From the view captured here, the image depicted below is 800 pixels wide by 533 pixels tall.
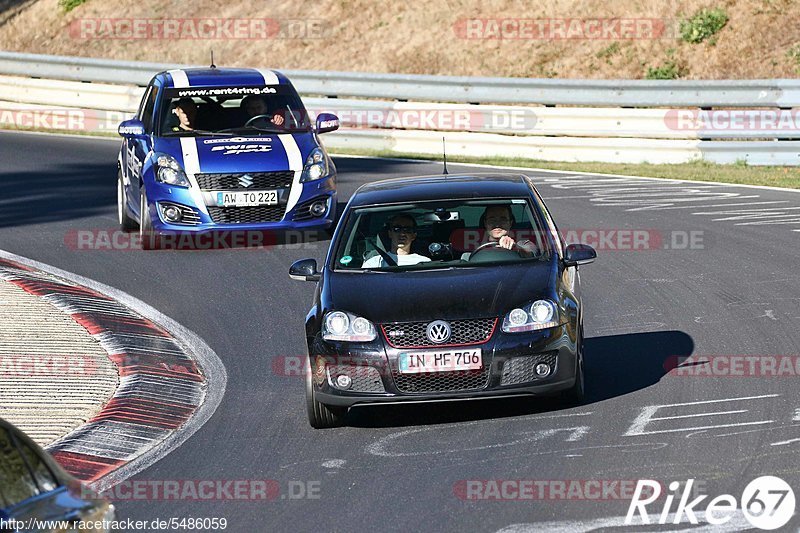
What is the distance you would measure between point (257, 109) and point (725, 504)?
9.94 m

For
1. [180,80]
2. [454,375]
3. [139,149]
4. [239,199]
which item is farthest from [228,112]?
[454,375]

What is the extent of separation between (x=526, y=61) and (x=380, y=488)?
66.5ft

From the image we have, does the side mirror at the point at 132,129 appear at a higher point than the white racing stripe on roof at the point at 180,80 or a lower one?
lower

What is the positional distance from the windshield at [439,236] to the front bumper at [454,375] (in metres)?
0.92

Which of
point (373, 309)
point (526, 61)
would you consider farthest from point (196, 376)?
point (526, 61)

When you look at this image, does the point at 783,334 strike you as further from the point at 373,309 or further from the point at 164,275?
the point at 164,275

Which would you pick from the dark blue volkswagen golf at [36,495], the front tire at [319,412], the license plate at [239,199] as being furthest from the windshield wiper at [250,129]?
the dark blue volkswagen golf at [36,495]

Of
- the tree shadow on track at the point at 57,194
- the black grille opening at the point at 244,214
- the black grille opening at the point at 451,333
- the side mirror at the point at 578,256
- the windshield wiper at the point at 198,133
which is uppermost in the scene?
the windshield wiper at the point at 198,133

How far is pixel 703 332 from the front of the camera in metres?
11.2

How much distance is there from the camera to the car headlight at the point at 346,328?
8.72 m

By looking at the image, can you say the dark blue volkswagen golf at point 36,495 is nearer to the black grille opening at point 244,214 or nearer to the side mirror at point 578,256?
the side mirror at point 578,256

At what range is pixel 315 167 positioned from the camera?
1529cm

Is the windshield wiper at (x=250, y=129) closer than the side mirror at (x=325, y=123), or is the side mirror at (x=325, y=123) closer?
the windshield wiper at (x=250, y=129)

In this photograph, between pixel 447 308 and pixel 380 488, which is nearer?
pixel 380 488
